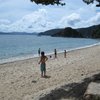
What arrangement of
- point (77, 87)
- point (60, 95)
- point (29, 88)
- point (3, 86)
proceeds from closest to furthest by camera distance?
point (60, 95) → point (77, 87) → point (29, 88) → point (3, 86)

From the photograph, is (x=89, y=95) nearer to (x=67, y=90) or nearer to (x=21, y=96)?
(x=67, y=90)

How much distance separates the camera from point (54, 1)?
10.8 metres

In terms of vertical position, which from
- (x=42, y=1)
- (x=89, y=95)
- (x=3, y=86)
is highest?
(x=42, y=1)

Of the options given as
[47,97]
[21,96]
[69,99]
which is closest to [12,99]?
[21,96]

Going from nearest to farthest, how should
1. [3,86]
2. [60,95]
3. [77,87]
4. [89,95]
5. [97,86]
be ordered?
[89,95] < [97,86] < [60,95] < [77,87] < [3,86]

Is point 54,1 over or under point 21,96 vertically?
over

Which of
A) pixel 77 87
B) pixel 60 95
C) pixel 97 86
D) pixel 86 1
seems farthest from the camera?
pixel 86 1

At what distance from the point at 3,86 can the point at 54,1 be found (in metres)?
5.52

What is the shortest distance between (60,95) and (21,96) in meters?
2.41

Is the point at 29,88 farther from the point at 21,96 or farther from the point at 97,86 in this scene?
the point at 97,86

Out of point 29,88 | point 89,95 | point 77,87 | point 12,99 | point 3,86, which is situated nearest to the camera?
point 89,95

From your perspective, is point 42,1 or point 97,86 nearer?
point 97,86

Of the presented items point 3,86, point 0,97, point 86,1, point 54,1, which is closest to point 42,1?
point 54,1

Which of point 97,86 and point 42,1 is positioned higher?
point 42,1
